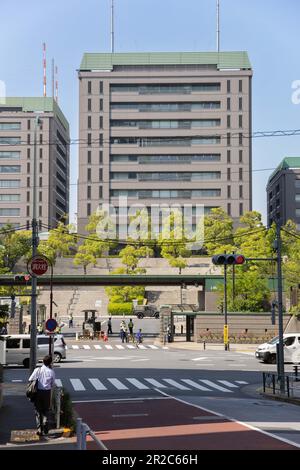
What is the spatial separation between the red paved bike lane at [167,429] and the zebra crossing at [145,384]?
6.26 meters

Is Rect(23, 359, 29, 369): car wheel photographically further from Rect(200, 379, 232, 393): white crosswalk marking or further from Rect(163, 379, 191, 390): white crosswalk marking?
Rect(200, 379, 232, 393): white crosswalk marking

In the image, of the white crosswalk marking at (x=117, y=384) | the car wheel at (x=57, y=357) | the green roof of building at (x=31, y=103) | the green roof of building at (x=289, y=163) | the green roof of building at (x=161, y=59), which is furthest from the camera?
the green roof of building at (x=289, y=163)

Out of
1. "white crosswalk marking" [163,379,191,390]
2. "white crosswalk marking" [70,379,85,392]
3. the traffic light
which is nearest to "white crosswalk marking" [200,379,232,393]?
"white crosswalk marking" [163,379,191,390]

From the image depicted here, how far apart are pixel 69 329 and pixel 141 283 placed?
39.8 feet

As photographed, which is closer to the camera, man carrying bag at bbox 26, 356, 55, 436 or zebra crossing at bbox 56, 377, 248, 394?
man carrying bag at bbox 26, 356, 55, 436

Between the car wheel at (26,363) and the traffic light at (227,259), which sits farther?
the car wheel at (26,363)

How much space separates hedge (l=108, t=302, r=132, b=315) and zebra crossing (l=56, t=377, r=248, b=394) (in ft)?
224

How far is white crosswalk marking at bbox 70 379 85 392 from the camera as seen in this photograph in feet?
97.7

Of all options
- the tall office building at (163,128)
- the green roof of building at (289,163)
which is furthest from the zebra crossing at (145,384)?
the green roof of building at (289,163)

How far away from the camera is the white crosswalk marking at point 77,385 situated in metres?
29.8

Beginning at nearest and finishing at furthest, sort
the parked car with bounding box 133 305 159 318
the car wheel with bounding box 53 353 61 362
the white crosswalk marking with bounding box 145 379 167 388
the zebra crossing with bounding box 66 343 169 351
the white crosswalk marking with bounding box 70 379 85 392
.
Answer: the white crosswalk marking with bounding box 70 379 85 392, the white crosswalk marking with bounding box 145 379 167 388, the car wheel with bounding box 53 353 61 362, the zebra crossing with bounding box 66 343 169 351, the parked car with bounding box 133 305 159 318

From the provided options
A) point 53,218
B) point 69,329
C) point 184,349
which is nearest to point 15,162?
point 53,218

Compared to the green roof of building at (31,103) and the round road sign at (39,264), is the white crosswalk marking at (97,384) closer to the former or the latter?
the round road sign at (39,264)
